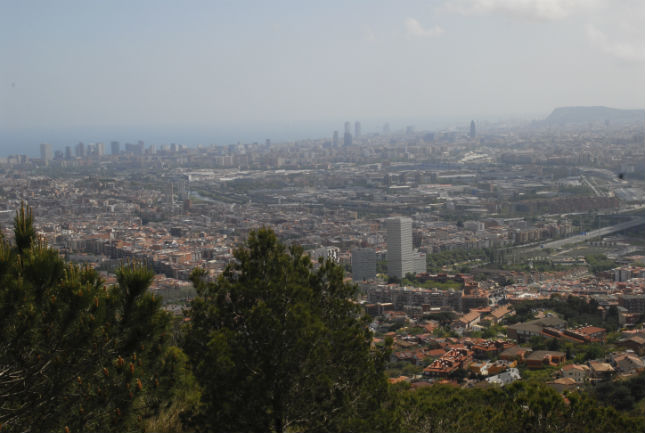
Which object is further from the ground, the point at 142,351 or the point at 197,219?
the point at 142,351

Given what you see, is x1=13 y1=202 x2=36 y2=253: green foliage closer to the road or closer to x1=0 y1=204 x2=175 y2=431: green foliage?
x1=0 y1=204 x2=175 y2=431: green foliage

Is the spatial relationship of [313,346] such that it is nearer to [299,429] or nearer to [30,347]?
[299,429]

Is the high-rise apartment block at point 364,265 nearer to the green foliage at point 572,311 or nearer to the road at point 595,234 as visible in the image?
the green foliage at point 572,311

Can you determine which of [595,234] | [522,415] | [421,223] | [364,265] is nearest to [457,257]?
[364,265]

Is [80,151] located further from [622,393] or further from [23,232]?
[23,232]

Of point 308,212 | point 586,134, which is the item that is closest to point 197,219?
point 308,212

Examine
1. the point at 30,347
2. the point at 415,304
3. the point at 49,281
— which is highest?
the point at 49,281

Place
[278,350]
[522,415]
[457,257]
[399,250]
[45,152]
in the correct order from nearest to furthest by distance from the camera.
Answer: [278,350], [522,415], [399,250], [457,257], [45,152]

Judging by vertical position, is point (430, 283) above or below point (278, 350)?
below
